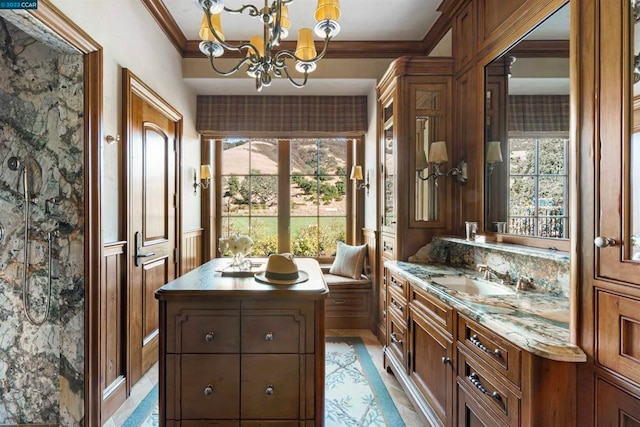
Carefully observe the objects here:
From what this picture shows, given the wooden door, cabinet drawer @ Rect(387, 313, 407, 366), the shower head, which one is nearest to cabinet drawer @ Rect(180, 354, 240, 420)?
the wooden door

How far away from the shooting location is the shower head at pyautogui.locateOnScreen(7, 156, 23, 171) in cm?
191

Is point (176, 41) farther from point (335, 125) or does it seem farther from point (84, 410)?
point (84, 410)

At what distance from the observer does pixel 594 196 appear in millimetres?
1086

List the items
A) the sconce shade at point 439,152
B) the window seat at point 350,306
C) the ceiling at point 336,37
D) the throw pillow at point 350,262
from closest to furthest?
the sconce shade at point 439,152 → the ceiling at point 336,37 → the window seat at point 350,306 → the throw pillow at point 350,262

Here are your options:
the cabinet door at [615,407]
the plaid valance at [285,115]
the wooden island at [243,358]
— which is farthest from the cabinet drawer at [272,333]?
the plaid valance at [285,115]

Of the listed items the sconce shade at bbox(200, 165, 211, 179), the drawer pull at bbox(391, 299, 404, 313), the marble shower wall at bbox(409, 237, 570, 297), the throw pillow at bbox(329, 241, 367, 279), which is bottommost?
the drawer pull at bbox(391, 299, 404, 313)

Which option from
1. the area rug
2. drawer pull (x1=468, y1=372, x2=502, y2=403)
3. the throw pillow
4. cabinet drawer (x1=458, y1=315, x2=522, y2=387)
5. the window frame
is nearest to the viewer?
cabinet drawer (x1=458, y1=315, x2=522, y2=387)

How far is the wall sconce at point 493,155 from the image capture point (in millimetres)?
2152

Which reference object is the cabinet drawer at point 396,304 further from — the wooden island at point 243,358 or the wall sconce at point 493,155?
the wall sconce at point 493,155

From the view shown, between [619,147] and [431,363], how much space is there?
1425mm

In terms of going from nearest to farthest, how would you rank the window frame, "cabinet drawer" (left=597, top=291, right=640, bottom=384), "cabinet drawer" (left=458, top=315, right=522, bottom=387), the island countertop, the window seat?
"cabinet drawer" (left=597, top=291, right=640, bottom=384)
"cabinet drawer" (left=458, top=315, right=522, bottom=387)
the island countertop
the window seat
the window frame

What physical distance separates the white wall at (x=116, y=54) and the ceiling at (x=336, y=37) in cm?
32

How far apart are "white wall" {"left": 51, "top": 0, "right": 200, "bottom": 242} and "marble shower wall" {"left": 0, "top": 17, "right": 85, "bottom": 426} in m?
0.19

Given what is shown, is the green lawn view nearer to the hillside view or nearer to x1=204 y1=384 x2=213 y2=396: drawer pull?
the hillside view
